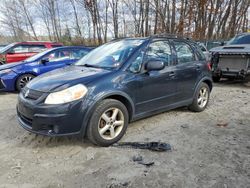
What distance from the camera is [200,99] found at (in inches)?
215

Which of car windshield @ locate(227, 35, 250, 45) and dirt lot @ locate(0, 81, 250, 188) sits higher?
car windshield @ locate(227, 35, 250, 45)

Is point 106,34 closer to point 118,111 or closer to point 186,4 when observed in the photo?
point 186,4

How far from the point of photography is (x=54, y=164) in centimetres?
322

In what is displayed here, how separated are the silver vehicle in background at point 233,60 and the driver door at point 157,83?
14.4 ft

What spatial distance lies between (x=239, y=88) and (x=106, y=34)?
57.3 feet

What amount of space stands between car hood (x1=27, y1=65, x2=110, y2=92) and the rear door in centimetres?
166

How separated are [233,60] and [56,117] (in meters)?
6.95

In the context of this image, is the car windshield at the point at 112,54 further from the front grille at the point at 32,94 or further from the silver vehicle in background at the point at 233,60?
the silver vehicle in background at the point at 233,60

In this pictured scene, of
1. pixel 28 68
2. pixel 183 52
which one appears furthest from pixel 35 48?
pixel 183 52

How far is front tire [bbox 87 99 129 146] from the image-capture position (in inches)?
139

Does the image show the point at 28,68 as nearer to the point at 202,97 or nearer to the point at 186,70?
the point at 186,70

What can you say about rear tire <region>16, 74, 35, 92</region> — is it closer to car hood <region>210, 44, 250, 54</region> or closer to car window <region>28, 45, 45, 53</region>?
car window <region>28, 45, 45, 53</region>

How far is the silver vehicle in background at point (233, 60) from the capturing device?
7887 millimetres

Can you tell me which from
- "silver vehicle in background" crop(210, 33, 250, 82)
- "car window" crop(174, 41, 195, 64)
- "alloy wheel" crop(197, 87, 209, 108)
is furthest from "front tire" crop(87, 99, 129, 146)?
"silver vehicle in background" crop(210, 33, 250, 82)
